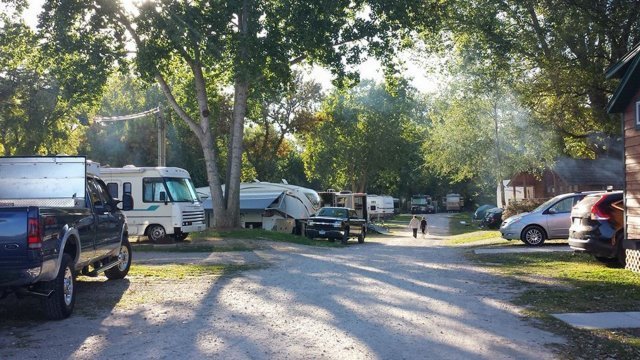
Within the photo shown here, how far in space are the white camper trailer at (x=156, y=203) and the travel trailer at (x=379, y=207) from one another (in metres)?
37.7

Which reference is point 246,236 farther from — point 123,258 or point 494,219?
point 494,219

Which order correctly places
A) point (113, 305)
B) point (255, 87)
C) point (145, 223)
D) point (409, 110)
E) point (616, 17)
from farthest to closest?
point (409, 110), point (255, 87), point (145, 223), point (616, 17), point (113, 305)

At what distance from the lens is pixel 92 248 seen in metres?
10.4

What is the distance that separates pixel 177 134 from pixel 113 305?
41.6m

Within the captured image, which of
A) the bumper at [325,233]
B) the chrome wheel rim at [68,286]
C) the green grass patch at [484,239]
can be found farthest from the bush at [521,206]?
the chrome wheel rim at [68,286]

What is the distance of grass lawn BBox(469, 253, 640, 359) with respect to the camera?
7156 millimetres

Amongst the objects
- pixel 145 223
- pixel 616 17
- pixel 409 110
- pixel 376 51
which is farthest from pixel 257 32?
pixel 409 110

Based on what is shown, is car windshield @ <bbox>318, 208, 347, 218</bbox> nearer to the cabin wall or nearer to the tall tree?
the tall tree

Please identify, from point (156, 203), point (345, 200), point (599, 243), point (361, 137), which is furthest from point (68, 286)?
point (361, 137)

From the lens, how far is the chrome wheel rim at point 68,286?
895 cm

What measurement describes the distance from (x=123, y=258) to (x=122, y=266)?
0.17 meters

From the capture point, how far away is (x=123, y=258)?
13.1 metres

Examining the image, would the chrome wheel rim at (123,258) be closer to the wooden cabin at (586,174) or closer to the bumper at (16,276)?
the bumper at (16,276)

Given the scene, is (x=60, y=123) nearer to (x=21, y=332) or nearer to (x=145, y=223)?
(x=145, y=223)
